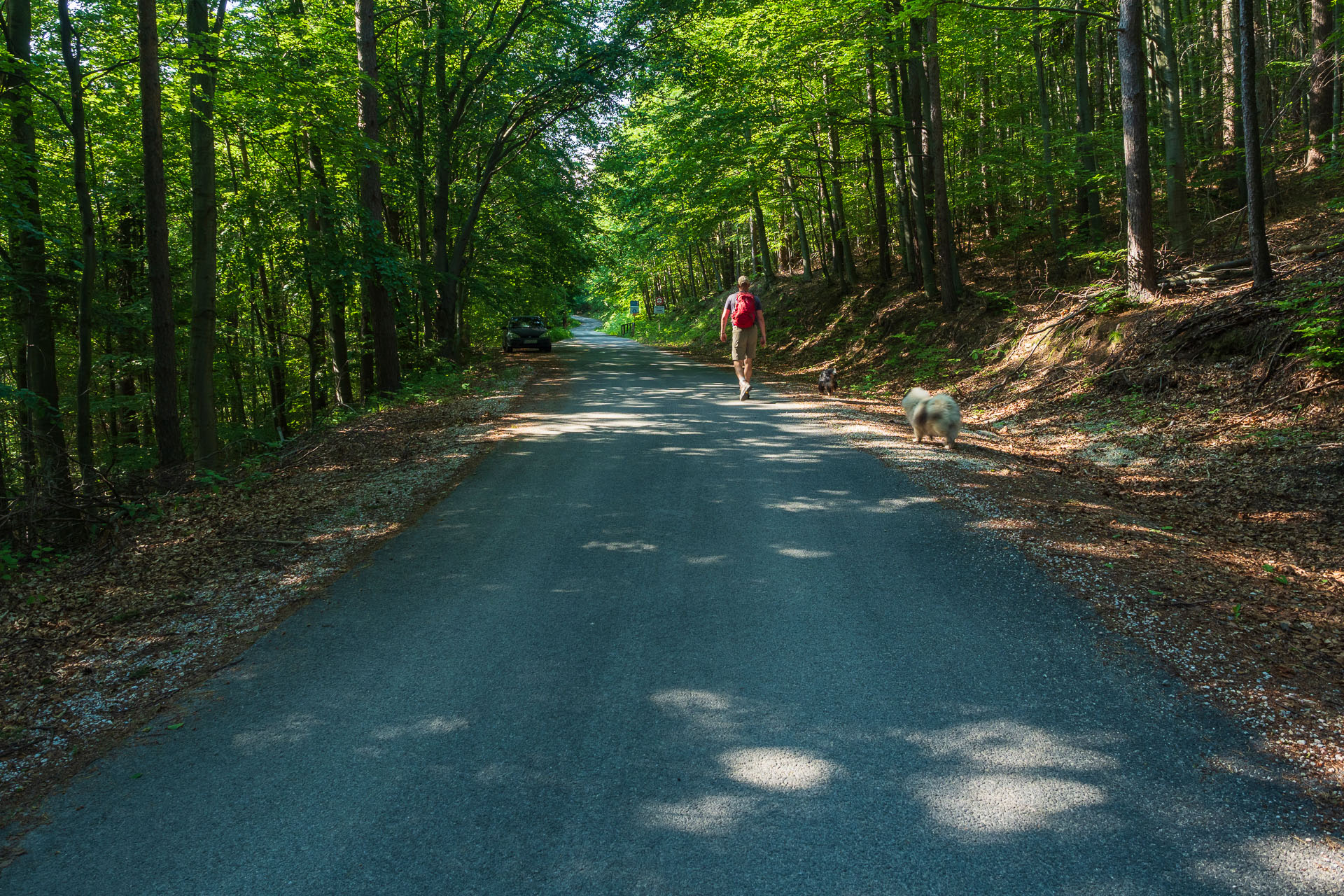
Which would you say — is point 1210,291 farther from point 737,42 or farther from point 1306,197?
point 737,42

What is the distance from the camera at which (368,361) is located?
22172mm

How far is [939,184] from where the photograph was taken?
16.0m

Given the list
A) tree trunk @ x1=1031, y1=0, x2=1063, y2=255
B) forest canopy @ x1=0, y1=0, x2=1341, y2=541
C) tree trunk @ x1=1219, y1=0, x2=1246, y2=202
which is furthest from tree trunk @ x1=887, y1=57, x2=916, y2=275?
tree trunk @ x1=1219, y1=0, x2=1246, y2=202

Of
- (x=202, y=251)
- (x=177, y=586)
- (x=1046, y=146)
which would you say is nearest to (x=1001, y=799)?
(x=177, y=586)

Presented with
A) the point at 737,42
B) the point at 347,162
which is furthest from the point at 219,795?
the point at 737,42

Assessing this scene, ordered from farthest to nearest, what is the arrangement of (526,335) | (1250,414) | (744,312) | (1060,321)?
(526,335), (1060,321), (744,312), (1250,414)

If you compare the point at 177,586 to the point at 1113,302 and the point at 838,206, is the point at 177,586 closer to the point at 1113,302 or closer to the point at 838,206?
the point at 1113,302

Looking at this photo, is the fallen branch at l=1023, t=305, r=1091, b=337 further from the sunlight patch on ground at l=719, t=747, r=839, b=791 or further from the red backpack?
the sunlight patch on ground at l=719, t=747, r=839, b=791

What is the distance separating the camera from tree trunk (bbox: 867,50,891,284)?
1856cm

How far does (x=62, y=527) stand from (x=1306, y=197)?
21.3m

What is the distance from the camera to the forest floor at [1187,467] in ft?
12.8

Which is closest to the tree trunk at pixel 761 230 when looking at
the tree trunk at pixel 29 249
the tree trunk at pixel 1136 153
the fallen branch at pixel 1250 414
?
the tree trunk at pixel 1136 153

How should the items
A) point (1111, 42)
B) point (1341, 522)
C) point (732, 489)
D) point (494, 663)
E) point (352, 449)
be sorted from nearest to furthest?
point (494, 663), point (1341, 522), point (732, 489), point (352, 449), point (1111, 42)

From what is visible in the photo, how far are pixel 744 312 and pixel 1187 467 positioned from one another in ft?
22.5
